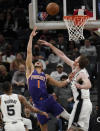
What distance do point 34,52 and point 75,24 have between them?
15.9 ft

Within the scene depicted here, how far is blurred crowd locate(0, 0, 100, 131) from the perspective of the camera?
42.5ft

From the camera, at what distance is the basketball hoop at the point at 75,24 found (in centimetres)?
1059

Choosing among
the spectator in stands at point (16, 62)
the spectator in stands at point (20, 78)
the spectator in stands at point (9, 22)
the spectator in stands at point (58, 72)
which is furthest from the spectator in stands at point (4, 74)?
the spectator in stands at point (9, 22)

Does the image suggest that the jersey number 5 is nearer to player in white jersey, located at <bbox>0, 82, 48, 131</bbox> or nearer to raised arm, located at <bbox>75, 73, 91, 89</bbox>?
player in white jersey, located at <bbox>0, 82, 48, 131</bbox>

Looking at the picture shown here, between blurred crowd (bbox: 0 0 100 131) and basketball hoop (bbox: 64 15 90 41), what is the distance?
67cm

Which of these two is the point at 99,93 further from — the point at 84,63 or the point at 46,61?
the point at 46,61

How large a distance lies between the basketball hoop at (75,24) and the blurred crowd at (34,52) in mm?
670

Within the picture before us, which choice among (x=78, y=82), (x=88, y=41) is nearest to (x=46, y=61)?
(x=88, y=41)

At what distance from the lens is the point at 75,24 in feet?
35.1

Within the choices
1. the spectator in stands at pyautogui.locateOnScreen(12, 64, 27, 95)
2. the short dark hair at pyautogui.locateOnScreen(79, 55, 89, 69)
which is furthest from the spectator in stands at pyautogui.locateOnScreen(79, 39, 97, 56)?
the short dark hair at pyautogui.locateOnScreen(79, 55, 89, 69)

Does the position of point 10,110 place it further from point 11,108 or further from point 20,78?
point 20,78

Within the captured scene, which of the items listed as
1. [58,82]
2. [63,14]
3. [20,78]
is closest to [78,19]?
[63,14]

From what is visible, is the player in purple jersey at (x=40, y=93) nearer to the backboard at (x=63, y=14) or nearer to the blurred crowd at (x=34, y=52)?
the backboard at (x=63, y=14)

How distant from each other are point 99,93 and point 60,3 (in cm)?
287
